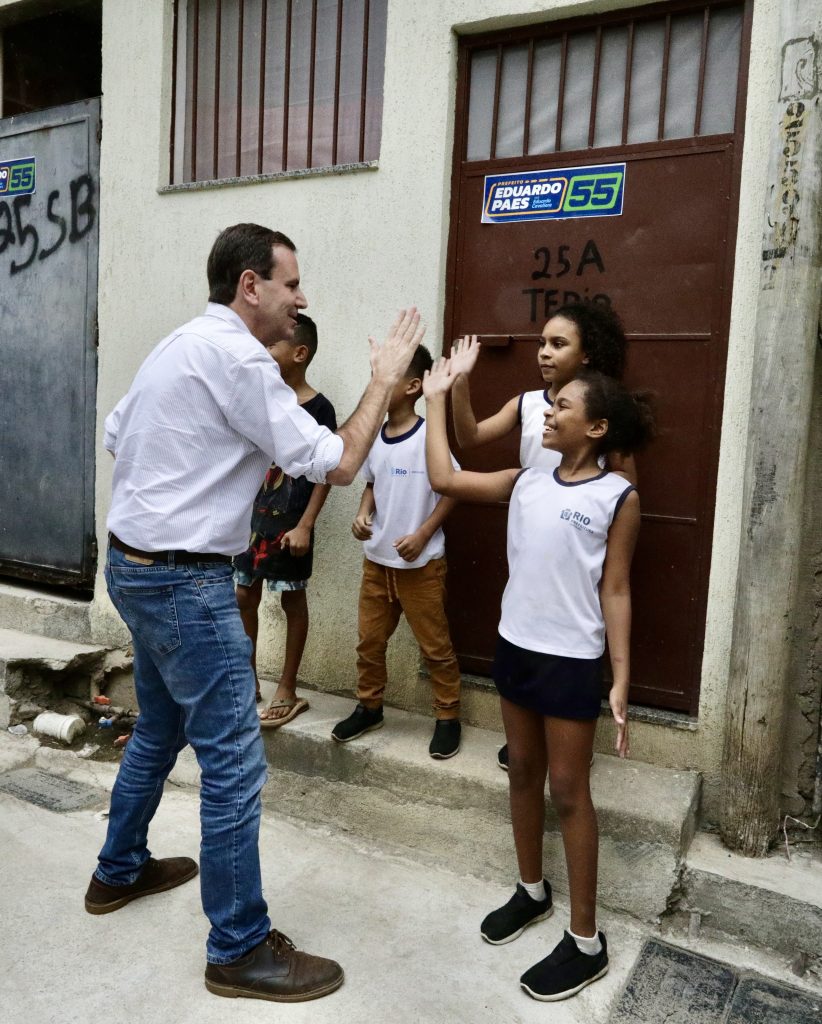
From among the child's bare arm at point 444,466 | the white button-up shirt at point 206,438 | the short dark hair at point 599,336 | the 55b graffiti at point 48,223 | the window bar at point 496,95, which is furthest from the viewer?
the 55b graffiti at point 48,223

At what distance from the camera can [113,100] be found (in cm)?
468

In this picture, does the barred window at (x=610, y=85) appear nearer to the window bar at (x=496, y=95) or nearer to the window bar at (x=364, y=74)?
the window bar at (x=496, y=95)

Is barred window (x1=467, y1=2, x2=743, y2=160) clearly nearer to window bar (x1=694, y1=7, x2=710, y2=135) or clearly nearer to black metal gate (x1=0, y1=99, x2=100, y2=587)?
window bar (x1=694, y1=7, x2=710, y2=135)

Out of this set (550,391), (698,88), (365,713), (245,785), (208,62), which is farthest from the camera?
(208,62)

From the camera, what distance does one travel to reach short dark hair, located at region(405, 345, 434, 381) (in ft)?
11.3

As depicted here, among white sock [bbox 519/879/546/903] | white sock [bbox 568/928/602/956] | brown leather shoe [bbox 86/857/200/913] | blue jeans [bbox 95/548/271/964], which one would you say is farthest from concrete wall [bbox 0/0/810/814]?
blue jeans [bbox 95/548/271/964]

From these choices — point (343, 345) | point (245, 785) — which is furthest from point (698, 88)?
point (245, 785)

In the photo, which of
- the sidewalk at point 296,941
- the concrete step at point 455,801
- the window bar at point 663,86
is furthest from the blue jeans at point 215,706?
the window bar at point 663,86

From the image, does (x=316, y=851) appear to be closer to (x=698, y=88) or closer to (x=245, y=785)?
(x=245, y=785)

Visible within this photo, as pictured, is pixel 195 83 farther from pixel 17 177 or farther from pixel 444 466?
pixel 444 466

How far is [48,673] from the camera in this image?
15.4 feet

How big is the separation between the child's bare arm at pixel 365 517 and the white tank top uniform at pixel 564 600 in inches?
40.8

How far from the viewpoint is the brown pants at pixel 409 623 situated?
11.4 feet

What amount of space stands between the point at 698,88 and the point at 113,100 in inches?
120
